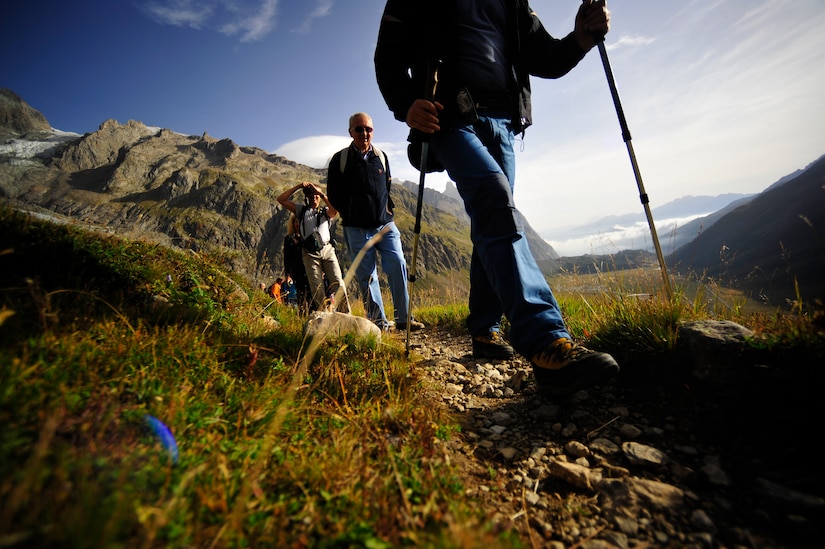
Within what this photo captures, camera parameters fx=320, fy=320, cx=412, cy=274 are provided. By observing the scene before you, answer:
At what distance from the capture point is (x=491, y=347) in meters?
3.55

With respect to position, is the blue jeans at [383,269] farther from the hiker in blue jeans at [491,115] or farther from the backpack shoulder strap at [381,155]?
the hiker in blue jeans at [491,115]

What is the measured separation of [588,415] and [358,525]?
66.7 inches

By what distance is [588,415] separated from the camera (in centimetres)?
214

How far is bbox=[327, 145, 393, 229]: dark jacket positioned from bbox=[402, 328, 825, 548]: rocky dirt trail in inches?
150

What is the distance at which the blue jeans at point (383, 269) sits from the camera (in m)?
5.21

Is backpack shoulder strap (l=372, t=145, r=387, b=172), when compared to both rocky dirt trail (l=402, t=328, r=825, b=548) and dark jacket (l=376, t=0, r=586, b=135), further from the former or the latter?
rocky dirt trail (l=402, t=328, r=825, b=548)

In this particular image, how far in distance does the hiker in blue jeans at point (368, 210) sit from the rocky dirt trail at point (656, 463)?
10.3ft

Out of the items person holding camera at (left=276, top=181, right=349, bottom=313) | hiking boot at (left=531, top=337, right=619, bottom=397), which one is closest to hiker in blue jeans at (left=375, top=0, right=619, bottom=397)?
hiking boot at (left=531, top=337, right=619, bottom=397)

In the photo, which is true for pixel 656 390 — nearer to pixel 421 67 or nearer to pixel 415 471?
pixel 415 471

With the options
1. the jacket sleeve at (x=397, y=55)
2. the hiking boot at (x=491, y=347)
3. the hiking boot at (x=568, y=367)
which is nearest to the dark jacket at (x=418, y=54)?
the jacket sleeve at (x=397, y=55)

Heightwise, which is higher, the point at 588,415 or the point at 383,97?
the point at 383,97

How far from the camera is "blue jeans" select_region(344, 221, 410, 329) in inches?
205

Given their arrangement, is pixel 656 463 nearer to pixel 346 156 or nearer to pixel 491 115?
pixel 491 115

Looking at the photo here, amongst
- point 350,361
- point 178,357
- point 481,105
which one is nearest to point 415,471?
point 350,361
